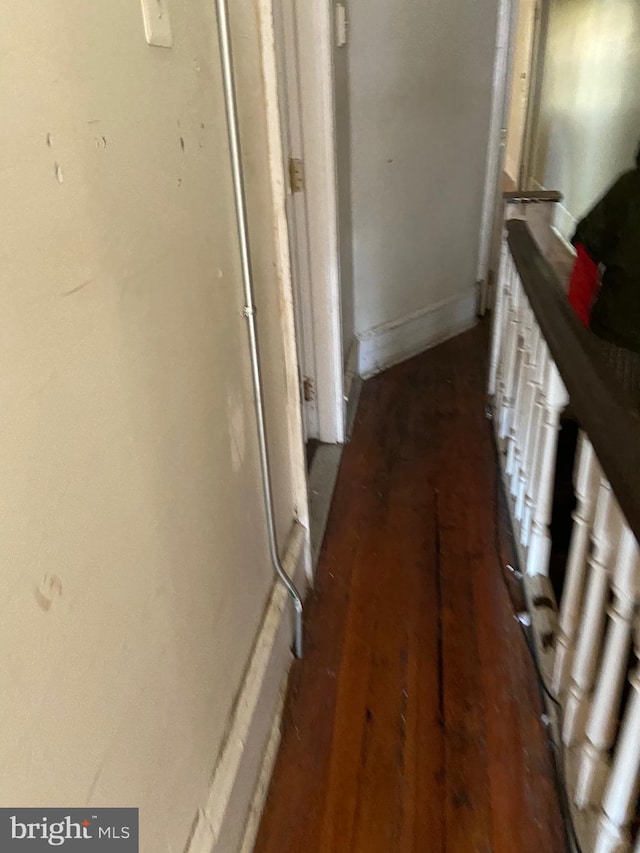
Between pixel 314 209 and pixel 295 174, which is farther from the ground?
pixel 295 174

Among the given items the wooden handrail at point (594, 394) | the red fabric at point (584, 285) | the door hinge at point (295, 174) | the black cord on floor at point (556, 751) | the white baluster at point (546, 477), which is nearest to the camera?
the wooden handrail at point (594, 394)

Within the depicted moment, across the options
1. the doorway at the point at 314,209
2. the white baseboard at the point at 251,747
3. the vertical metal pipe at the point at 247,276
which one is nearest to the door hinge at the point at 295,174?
the doorway at the point at 314,209

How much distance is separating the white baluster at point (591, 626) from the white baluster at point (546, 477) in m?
0.42

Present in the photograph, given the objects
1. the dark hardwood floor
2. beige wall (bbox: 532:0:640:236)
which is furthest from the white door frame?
beige wall (bbox: 532:0:640:236)

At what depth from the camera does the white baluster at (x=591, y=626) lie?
102 cm

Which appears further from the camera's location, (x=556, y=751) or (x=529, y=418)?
(x=529, y=418)

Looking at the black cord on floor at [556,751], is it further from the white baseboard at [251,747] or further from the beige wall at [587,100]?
the beige wall at [587,100]

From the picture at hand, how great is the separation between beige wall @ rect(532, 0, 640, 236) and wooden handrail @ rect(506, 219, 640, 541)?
4.73 feet

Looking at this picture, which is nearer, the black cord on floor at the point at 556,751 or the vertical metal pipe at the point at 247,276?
the vertical metal pipe at the point at 247,276

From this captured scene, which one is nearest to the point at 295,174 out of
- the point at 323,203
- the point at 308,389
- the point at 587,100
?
the point at 323,203

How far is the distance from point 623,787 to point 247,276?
1.01m

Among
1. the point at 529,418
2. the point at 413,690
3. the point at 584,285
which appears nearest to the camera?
the point at 413,690

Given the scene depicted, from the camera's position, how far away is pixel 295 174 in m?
1.98

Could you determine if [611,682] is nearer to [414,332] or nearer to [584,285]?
[584,285]
